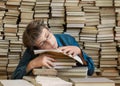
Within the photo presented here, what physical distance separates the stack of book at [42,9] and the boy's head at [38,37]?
124cm

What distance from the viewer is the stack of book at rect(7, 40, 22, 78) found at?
3.05 m

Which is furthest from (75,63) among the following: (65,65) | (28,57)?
(28,57)

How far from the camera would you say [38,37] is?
1.80 meters

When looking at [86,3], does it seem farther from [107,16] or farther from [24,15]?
[24,15]

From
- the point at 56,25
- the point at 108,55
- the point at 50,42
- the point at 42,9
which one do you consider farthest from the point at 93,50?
the point at 50,42

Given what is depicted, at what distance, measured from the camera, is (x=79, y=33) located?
3.12m

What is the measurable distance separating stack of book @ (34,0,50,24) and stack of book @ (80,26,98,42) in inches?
15.6

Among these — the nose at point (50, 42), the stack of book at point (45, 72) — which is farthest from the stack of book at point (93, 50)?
the stack of book at point (45, 72)

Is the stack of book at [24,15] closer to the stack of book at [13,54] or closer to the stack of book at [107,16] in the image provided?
the stack of book at [13,54]

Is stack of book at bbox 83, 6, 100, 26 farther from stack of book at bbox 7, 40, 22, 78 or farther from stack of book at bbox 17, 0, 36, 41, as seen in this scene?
stack of book at bbox 7, 40, 22, 78

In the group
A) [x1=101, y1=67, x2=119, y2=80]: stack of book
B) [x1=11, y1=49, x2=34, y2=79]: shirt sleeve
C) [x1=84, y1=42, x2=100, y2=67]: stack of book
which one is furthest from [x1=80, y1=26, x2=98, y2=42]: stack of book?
[x1=11, y1=49, x2=34, y2=79]: shirt sleeve

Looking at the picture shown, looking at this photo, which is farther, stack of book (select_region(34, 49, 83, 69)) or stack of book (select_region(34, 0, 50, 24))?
stack of book (select_region(34, 0, 50, 24))

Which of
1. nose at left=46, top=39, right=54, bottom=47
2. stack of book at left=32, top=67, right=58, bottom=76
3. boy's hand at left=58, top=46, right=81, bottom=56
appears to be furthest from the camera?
nose at left=46, top=39, right=54, bottom=47

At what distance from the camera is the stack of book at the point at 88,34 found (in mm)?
3100
